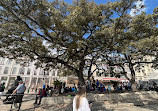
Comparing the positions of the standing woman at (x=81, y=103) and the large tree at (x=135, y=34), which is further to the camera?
the large tree at (x=135, y=34)

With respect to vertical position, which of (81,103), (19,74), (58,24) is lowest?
(81,103)

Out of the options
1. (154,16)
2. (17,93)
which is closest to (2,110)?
(17,93)

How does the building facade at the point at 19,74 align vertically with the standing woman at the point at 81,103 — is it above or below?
above

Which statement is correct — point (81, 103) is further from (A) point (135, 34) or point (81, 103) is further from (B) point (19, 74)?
(B) point (19, 74)

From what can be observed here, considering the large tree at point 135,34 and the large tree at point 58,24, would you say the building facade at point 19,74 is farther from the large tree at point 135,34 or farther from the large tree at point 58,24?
the large tree at point 135,34

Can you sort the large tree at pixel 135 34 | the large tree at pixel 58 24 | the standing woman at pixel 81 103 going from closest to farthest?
the standing woman at pixel 81 103 < the large tree at pixel 58 24 < the large tree at pixel 135 34

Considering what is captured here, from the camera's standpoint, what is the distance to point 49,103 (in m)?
7.42

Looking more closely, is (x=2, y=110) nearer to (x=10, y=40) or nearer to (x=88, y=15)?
(x=10, y=40)

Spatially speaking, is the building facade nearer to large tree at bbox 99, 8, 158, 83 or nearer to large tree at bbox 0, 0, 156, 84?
large tree at bbox 0, 0, 156, 84

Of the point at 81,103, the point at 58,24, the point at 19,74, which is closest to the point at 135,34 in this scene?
the point at 58,24

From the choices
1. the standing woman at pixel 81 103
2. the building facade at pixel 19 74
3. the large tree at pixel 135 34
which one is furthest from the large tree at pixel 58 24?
the building facade at pixel 19 74

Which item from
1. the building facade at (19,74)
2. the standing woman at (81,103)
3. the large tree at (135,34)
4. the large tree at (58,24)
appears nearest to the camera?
the standing woman at (81,103)

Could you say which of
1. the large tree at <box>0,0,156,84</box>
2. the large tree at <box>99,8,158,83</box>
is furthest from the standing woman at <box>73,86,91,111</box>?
the large tree at <box>99,8,158,83</box>

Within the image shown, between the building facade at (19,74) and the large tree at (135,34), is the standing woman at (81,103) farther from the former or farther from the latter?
the building facade at (19,74)
